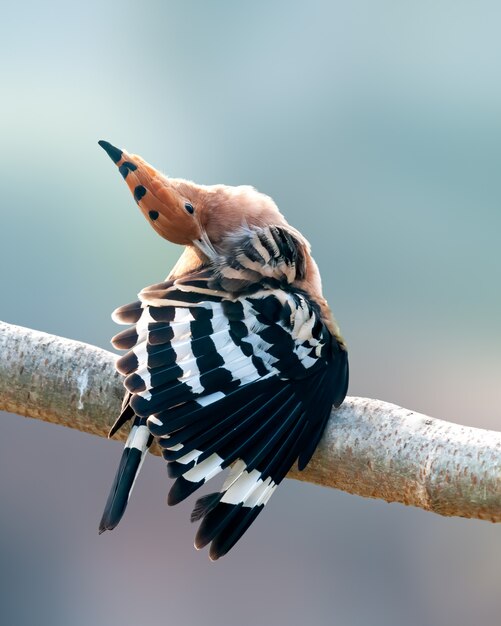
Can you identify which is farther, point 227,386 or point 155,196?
point 155,196

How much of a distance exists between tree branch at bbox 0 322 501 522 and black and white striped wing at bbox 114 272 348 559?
50mm

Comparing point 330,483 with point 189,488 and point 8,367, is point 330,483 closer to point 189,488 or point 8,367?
point 189,488

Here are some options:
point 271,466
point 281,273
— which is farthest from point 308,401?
point 281,273

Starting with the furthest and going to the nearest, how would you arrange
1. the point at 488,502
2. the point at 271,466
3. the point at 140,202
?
the point at 140,202 < the point at 271,466 < the point at 488,502

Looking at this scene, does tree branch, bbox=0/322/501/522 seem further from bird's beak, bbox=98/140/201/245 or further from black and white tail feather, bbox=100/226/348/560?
bird's beak, bbox=98/140/201/245

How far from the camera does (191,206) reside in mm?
1346

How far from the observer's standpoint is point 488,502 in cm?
109

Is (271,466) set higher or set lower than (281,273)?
lower

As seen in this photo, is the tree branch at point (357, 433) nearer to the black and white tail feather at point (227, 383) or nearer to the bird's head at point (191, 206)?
the black and white tail feather at point (227, 383)

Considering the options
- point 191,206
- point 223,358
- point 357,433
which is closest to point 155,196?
point 191,206

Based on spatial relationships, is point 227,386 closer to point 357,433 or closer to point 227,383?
point 227,383

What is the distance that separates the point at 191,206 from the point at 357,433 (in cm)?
42

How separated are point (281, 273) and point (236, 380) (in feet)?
0.73

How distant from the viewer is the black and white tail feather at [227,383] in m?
1.14
